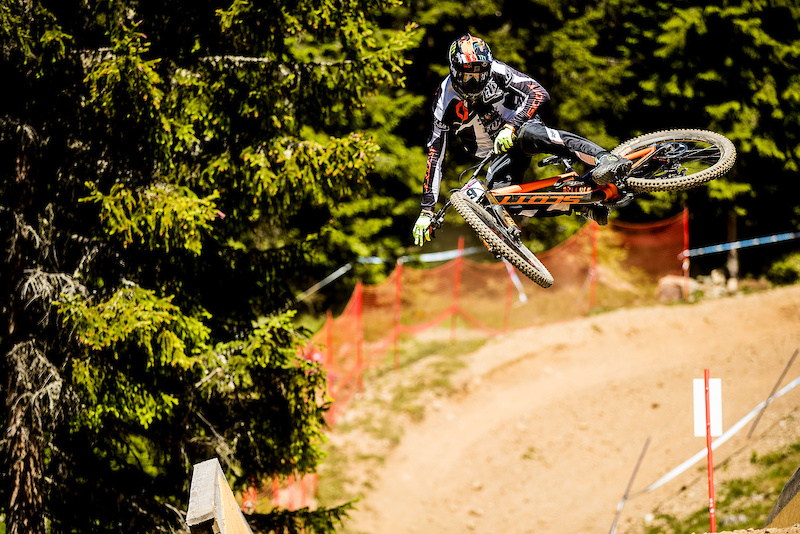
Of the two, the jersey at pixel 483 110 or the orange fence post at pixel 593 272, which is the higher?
the jersey at pixel 483 110

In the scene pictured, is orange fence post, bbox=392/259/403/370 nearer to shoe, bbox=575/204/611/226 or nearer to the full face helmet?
shoe, bbox=575/204/611/226

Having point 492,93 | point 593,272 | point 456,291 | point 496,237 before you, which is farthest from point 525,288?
point 492,93

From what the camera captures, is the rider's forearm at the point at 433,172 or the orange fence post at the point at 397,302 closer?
the rider's forearm at the point at 433,172

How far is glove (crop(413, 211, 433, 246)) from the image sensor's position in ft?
22.8

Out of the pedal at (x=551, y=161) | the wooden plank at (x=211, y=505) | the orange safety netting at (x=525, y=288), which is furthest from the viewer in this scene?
the orange safety netting at (x=525, y=288)

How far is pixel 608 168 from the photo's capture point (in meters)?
6.83

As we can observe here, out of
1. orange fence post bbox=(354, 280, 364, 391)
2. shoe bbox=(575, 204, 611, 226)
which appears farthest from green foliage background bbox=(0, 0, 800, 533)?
orange fence post bbox=(354, 280, 364, 391)

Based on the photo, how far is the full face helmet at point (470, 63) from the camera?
6418 millimetres

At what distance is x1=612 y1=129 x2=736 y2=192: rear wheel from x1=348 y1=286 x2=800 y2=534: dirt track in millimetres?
7182

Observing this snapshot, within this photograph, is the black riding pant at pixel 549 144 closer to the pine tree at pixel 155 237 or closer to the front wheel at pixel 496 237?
the front wheel at pixel 496 237

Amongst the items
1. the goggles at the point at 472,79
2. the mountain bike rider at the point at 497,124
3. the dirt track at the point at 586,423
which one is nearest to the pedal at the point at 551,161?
the mountain bike rider at the point at 497,124

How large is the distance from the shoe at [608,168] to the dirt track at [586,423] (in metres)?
7.82

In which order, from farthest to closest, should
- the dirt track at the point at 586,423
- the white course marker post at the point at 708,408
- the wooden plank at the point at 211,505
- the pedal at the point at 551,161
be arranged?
1. the dirt track at the point at 586,423
2. the white course marker post at the point at 708,408
3. the pedal at the point at 551,161
4. the wooden plank at the point at 211,505

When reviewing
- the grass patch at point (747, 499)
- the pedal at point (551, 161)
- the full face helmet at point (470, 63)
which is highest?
the full face helmet at point (470, 63)
